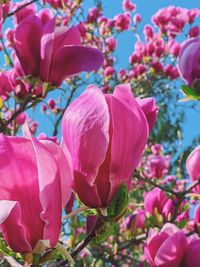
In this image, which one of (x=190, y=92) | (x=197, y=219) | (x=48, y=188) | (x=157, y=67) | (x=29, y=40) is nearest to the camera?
(x=48, y=188)

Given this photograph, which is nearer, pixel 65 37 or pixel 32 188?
pixel 32 188

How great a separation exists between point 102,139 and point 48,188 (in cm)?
8

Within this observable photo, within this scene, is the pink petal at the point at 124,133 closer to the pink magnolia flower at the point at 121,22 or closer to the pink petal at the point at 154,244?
the pink petal at the point at 154,244

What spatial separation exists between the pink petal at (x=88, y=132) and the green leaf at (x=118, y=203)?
0.04m

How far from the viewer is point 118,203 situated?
1.87 feet

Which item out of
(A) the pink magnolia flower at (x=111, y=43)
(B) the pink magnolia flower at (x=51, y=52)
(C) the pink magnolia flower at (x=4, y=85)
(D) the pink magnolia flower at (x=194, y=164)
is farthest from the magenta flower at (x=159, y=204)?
(A) the pink magnolia flower at (x=111, y=43)

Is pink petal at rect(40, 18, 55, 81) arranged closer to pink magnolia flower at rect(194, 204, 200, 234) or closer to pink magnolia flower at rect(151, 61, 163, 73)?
pink magnolia flower at rect(194, 204, 200, 234)

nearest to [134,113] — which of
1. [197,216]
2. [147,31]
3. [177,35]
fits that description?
[197,216]

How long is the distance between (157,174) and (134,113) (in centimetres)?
170

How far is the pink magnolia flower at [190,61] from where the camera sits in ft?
2.86

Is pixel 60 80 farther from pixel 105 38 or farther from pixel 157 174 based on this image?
pixel 105 38

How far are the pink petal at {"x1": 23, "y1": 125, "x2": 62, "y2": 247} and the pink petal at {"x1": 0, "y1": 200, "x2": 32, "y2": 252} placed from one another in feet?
0.08

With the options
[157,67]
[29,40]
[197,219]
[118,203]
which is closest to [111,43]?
[157,67]

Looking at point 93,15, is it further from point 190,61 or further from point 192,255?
point 192,255
